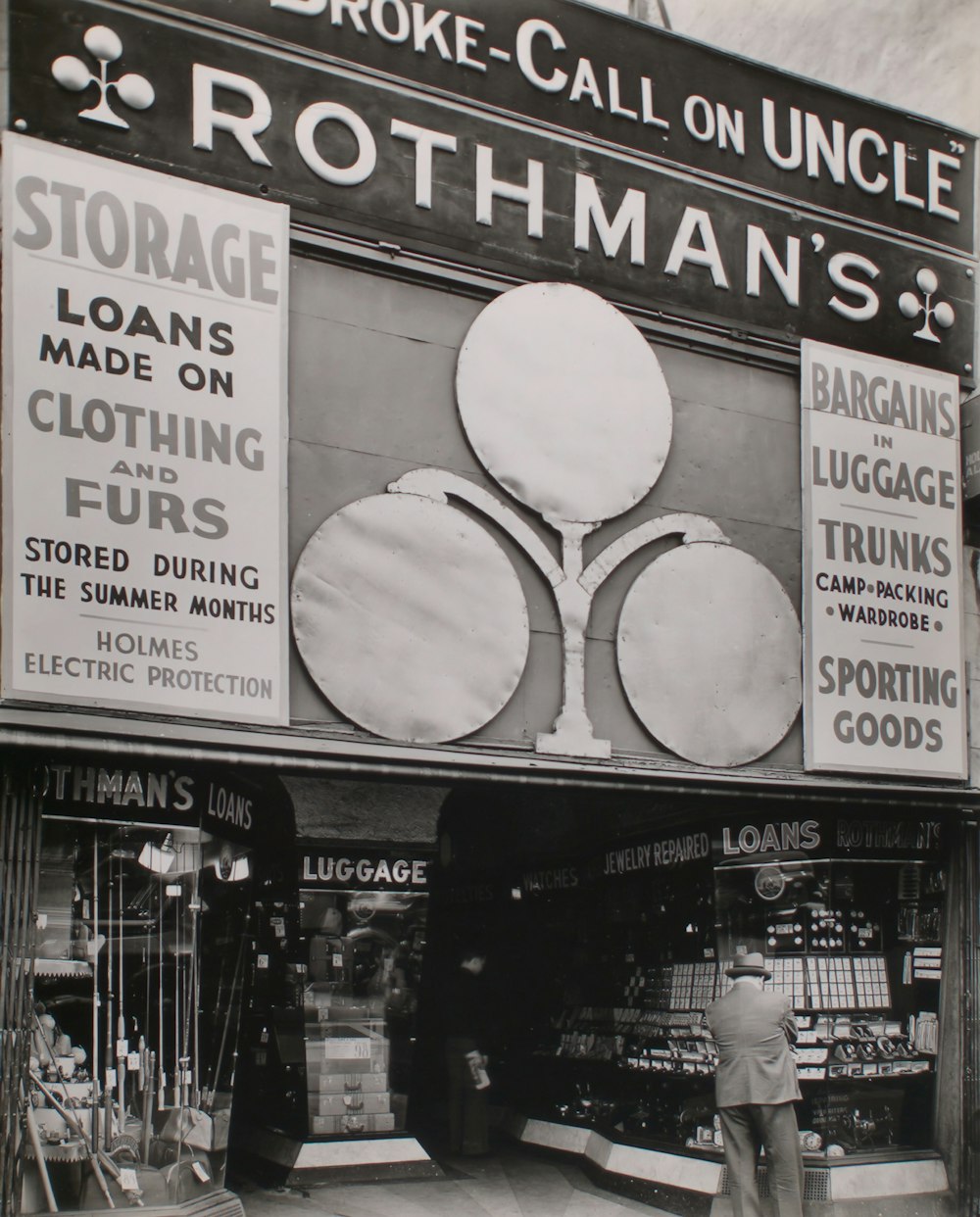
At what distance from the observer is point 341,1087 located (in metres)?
9.80

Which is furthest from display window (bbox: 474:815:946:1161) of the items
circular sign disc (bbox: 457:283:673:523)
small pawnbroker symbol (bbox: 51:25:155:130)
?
small pawnbroker symbol (bbox: 51:25:155:130)

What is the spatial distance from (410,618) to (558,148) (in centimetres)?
334

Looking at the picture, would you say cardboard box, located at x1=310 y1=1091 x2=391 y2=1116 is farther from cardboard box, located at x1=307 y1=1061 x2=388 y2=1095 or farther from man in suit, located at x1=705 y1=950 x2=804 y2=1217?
man in suit, located at x1=705 y1=950 x2=804 y2=1217

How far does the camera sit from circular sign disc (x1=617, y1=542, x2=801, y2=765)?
8555 millimetres

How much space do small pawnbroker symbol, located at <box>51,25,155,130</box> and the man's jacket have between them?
624 centimetres

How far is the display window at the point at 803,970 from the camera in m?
8.84

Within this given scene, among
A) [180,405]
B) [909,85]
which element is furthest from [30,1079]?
[909,85]

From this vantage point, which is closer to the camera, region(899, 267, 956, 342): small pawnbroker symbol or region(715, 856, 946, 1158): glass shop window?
region(715, 856, 946, 1158): glass shop window

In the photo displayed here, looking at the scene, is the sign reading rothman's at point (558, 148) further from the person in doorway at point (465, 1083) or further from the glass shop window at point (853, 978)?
the person in doorway at point (465, 1083)

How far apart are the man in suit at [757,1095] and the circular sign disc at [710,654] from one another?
1545 millimetres

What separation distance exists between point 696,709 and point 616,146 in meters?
3.79

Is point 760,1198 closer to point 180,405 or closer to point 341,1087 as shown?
point 341,1087

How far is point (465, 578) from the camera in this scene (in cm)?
809

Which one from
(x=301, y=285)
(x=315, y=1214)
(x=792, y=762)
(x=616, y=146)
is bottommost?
(x=315, y=1214)
